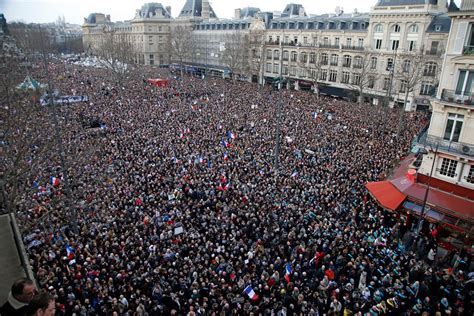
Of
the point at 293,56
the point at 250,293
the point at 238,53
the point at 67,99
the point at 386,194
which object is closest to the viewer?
the point at 250,293

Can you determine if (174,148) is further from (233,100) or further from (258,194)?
(233,100)

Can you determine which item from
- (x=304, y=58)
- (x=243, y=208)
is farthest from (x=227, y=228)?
(x=304, y=58)

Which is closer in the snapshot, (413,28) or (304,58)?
(413,28)

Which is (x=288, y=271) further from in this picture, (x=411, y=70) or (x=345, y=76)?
(x=345, y=76)

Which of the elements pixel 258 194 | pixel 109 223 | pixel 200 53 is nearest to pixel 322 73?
pixel 200 53

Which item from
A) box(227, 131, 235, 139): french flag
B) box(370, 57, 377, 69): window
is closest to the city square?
box(227, 131, 235, 139): french flag

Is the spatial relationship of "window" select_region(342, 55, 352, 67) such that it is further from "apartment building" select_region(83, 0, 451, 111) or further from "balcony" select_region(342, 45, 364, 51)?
"balcony" select_region(342, 45, 364, 51)
